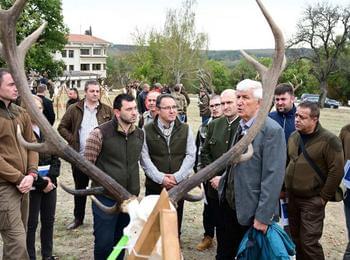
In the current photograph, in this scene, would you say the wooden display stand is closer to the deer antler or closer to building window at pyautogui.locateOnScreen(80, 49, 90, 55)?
the deer antler

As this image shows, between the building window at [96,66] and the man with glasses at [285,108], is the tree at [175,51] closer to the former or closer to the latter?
the building window at [96,66]

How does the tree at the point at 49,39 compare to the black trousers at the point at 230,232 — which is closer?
the black trousers at the point at 230,232

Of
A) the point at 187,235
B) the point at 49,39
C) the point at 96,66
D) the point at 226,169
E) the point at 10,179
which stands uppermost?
the point at 49,39

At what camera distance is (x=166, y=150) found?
518 centimetres

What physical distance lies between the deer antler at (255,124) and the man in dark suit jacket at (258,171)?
0.39 ft

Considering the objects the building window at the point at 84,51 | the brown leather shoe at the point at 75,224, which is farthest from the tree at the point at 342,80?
the building window at the point at 84,51

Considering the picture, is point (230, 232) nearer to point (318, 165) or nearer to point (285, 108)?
point (318, 165)

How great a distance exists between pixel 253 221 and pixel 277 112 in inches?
92.3

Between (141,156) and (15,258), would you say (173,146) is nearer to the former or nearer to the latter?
(141,156)

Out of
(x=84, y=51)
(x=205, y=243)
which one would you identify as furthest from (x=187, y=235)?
(x=84, y=51)

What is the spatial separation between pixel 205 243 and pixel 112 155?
230 cm

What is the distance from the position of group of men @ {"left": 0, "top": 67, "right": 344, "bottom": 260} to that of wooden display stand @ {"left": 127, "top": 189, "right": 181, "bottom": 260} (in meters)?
1.33

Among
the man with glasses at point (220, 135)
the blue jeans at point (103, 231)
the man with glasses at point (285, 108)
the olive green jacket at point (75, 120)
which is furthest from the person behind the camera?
the olive green jacket at point (75, 120)

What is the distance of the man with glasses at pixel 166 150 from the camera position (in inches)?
200
